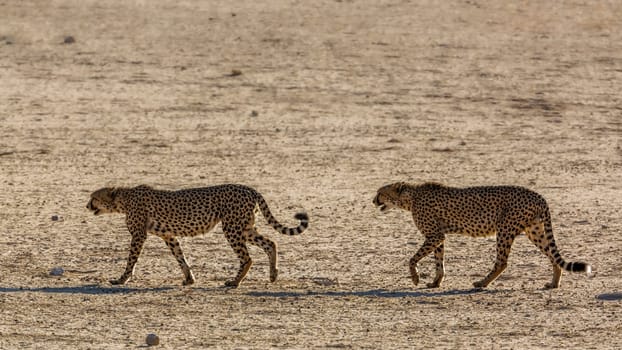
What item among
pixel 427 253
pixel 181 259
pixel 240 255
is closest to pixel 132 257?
pixel 181 259

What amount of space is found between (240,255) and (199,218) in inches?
20.1

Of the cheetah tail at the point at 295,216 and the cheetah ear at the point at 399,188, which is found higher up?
the cheetah ear at the point at 399,188

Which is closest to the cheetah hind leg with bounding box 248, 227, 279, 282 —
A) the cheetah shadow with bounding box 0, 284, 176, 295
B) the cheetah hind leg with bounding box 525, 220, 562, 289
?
the cheetah shadow with bounding box 0, 284, 176, 295

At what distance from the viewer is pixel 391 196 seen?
1498 cm

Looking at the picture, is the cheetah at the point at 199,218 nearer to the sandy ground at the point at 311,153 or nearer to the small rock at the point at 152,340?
the sandy ground at the point at 311,153

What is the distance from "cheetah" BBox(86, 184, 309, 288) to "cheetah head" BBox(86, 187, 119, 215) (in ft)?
0.70

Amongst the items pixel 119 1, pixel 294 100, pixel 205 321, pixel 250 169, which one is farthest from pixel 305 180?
pixel 119 1

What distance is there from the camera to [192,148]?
22250 mm

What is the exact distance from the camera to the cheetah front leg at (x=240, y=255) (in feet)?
46.3

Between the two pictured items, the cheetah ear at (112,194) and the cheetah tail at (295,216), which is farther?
the cheetah ear at (112,194)

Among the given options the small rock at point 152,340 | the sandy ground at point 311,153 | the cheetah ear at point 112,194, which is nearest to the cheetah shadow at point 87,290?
the sandy ground at point 311,153

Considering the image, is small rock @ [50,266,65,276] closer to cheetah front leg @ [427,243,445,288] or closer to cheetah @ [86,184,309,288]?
cheetah @ [86,184,309,288]

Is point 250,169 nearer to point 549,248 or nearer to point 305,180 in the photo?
point 305,180

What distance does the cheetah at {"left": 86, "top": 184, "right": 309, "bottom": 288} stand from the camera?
1414 cm
